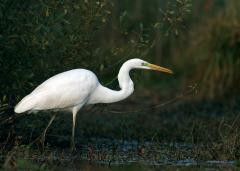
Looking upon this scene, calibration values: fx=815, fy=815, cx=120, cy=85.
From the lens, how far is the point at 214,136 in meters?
11.2

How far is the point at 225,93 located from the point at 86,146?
5665 millimetres

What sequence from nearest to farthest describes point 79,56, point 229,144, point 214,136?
point 229,144 < point 79,56 < point 214,136

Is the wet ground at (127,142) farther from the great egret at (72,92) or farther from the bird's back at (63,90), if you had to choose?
the bird's back at (63,90)

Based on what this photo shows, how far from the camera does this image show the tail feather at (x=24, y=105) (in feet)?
30.9

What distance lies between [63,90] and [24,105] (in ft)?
2.02

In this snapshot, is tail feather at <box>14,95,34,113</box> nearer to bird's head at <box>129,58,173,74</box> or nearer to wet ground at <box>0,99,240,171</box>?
wet ground at <box>0,99,240,171</box>

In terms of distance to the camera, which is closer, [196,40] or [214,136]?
[214,136]

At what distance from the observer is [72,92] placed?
9891mm

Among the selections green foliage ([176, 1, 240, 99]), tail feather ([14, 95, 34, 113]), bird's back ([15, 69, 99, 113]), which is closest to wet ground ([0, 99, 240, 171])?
tail feather ([14, 95, 34, 113])

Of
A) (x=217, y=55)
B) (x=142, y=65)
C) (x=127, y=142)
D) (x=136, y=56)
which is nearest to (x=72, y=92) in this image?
(x=142, y=65)

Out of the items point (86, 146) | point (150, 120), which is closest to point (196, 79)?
point (150, 120)

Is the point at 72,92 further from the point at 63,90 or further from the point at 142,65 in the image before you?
the point at 142,65

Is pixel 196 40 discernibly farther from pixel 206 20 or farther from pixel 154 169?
pixel 154 169

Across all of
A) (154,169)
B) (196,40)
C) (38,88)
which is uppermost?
(196,40)
